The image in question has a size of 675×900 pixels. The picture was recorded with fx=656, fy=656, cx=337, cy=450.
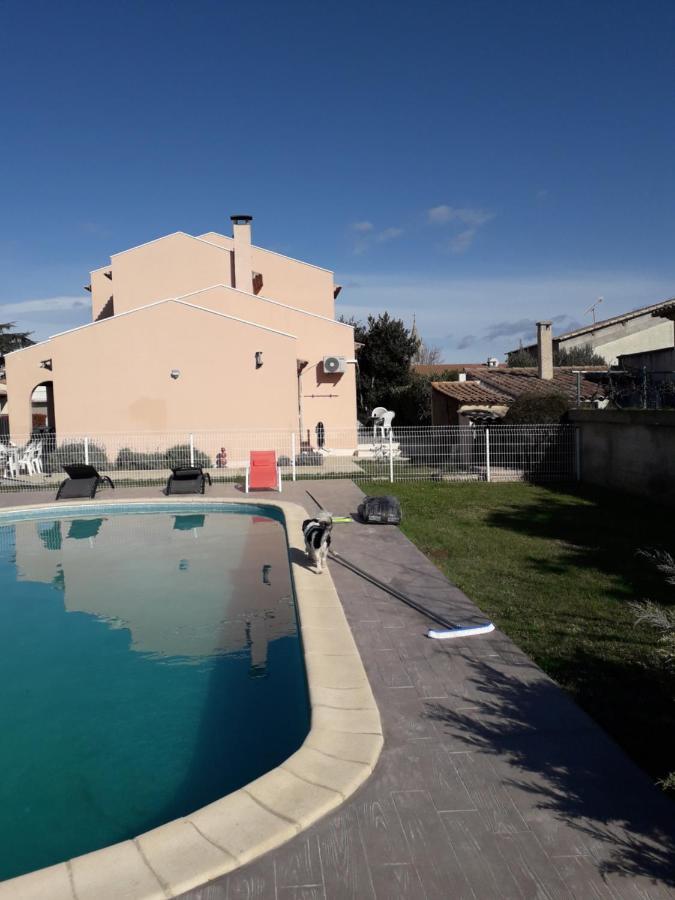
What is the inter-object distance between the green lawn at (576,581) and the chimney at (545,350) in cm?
1009

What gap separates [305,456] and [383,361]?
23.8m

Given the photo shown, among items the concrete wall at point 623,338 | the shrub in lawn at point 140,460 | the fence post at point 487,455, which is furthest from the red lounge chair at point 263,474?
the concrete wall at point 623,338

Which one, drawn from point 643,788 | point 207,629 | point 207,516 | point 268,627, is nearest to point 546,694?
point 643,788

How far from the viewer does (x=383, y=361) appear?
1747 inches

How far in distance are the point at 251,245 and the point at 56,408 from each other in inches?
452

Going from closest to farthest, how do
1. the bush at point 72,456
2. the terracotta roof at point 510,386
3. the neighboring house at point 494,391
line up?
the bush at point 72,456
the neighboring house at point 494,391
the terracotta roof at point 510,386

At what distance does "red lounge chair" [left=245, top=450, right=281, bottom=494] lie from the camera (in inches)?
669

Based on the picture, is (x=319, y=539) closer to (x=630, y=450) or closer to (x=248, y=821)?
(x=248, y=821)

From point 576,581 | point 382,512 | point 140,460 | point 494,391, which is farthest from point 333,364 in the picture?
point 576,581

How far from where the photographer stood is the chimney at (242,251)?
27.4 m

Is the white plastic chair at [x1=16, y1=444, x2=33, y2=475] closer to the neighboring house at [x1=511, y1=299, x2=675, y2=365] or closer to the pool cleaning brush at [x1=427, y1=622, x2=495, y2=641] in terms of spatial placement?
the pool cleaning brush at [x1=427, y1=622, x2=495, y2=641]

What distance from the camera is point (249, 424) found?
904 inches

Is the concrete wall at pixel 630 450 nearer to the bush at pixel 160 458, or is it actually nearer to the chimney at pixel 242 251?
the bush at pixel 160 458

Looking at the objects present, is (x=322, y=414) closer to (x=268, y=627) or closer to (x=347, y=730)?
(x=268, y=627)
